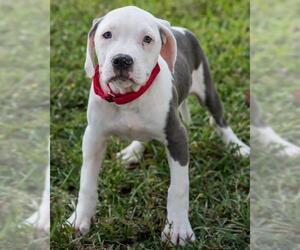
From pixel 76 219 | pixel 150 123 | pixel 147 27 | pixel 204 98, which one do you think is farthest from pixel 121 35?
pixel 204 98

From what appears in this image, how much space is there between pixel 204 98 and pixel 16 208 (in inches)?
65.4

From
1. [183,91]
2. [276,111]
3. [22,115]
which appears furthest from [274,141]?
[22,115]

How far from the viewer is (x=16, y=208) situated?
3014mm

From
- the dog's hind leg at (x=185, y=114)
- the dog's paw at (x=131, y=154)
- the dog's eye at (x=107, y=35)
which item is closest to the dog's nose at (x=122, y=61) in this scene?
the dog's eye at (x=107, y=35)

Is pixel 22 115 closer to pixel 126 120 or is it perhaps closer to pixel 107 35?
pixel 126 120

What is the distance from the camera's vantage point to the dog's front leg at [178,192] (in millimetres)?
3406

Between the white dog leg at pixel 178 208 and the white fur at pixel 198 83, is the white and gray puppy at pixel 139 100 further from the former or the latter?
the white fur at pixel 198 83

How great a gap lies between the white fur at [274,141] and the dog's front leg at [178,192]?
37 centimetres

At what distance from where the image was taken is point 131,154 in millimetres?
4352

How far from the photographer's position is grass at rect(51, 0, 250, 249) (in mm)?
3520

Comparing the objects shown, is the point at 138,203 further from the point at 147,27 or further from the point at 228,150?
the point at 147,27

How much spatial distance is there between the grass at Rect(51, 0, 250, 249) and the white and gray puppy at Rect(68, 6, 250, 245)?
0.43ft

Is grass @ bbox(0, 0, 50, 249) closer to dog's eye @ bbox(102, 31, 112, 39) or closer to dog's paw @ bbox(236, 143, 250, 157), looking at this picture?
dog's eye @ bbox(102, 31, 112, 39)

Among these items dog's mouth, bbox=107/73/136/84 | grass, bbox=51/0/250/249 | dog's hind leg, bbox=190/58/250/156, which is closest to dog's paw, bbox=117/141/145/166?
grass, bbox=51/0/250/249
